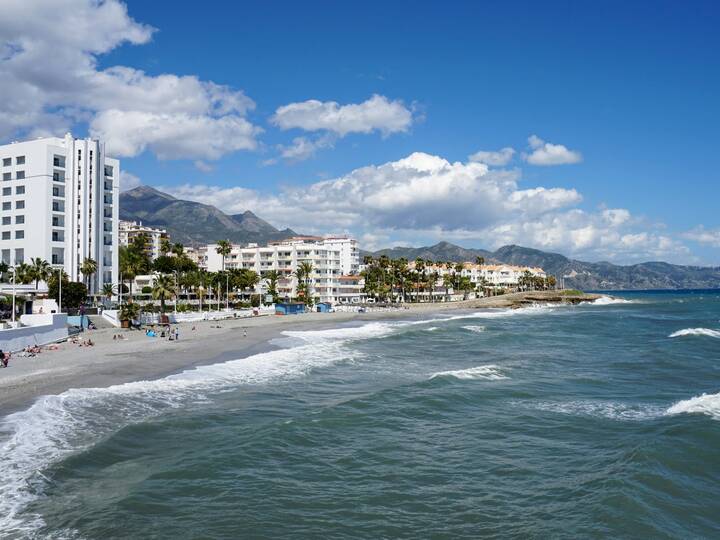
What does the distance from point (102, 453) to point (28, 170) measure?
212ft

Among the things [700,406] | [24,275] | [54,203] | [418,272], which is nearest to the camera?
[700,406]

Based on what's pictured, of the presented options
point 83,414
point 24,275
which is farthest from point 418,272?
point 83,414

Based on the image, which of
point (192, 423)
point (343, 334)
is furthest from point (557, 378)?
point (343, 334)

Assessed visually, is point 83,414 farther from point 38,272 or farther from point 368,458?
point 38,272

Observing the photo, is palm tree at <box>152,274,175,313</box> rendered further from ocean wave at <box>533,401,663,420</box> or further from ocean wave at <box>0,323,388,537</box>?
ocean wave at <box>533,401,663,420</box>

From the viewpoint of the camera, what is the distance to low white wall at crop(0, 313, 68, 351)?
117 feet

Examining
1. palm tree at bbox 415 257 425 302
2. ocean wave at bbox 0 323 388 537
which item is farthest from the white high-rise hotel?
palm tree at bbox 415 257 425 302

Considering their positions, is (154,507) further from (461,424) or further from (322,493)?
(461,424)

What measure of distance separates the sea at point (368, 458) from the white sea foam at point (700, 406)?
104 mm

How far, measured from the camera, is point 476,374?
3153 centimetres

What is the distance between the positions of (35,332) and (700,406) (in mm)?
40791

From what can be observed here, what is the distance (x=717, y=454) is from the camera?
17.1 meters

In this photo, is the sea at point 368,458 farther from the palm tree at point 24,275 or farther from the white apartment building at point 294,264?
the white apartment building at point 294,264

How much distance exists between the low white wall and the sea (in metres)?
14.4
